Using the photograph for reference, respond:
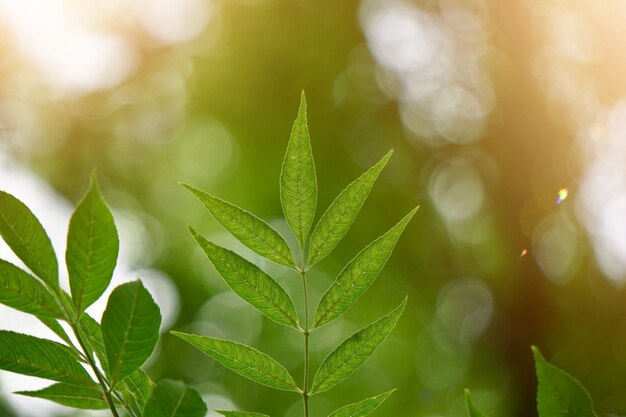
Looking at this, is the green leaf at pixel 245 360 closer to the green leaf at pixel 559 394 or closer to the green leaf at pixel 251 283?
the green leaf at pixel 251 283

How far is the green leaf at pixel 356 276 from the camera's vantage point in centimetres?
92

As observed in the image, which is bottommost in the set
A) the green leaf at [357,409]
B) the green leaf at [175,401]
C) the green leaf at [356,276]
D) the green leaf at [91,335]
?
the green leaf at [175,401]

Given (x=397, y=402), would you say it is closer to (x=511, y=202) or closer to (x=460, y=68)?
(x=511, y=202)

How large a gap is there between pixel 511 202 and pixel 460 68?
2647 millimetres

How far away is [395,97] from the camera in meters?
12.3

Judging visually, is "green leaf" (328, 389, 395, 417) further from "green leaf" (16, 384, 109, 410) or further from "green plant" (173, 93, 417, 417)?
"green leaf" (16, 384, 109, 410)

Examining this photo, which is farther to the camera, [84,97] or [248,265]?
[84,97]

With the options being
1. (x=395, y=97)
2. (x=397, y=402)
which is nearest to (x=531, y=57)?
(x=395, y=97)

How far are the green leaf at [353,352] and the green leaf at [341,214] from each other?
13cm

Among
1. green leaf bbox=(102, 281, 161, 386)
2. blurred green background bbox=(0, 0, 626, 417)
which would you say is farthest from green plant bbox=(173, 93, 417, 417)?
blurred green background bbox=(0, 0, 626, 417)

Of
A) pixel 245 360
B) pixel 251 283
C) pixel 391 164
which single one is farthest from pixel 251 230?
pixel 391 164

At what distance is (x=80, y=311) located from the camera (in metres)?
0.83

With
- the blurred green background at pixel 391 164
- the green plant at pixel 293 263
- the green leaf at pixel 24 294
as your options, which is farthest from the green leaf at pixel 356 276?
the blurred green background at pixel 391 164

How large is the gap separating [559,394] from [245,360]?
0.42m
